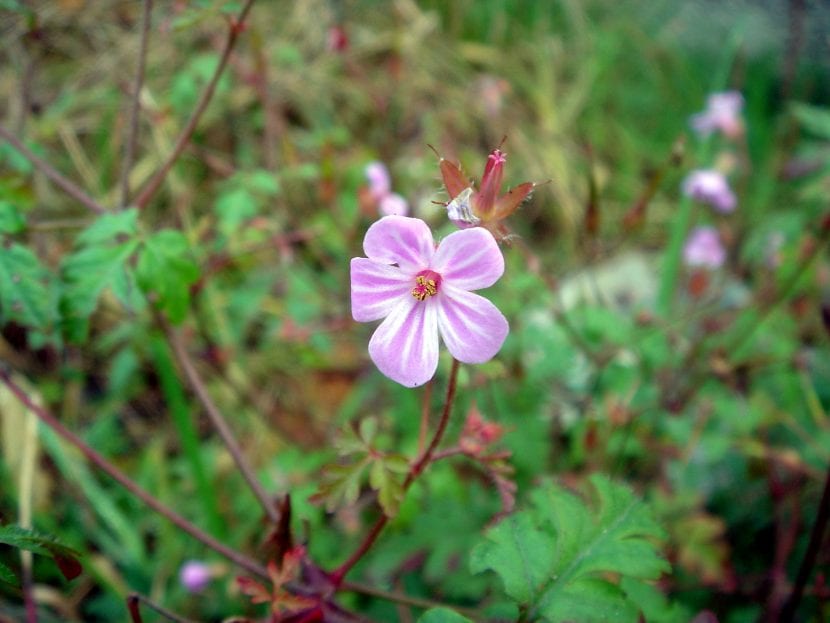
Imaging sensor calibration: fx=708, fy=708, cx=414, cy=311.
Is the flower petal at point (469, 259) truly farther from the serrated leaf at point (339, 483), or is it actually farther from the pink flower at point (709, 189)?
the pink flower at point (709, 189)

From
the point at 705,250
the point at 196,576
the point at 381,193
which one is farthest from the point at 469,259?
the point at 705,250

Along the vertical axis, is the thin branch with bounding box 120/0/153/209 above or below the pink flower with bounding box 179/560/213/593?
above

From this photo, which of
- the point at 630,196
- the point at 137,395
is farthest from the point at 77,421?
the point at 630,196

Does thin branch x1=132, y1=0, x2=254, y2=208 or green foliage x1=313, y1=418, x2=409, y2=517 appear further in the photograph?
thin branch x1=132, y1=0, x2=254, y2=208

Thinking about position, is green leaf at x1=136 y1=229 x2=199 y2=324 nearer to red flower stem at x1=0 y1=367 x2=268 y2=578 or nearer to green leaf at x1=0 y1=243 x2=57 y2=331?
green leaf at x1=0 y1=243 x2=57 y2=331

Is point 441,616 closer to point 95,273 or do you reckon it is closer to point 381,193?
point 95,273

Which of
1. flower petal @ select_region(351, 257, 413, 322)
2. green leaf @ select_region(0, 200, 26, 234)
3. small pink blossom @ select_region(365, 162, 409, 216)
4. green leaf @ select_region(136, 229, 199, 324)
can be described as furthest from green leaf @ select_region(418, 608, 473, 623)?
small pink blossom @ select_region(365, 162, 409, 216)
